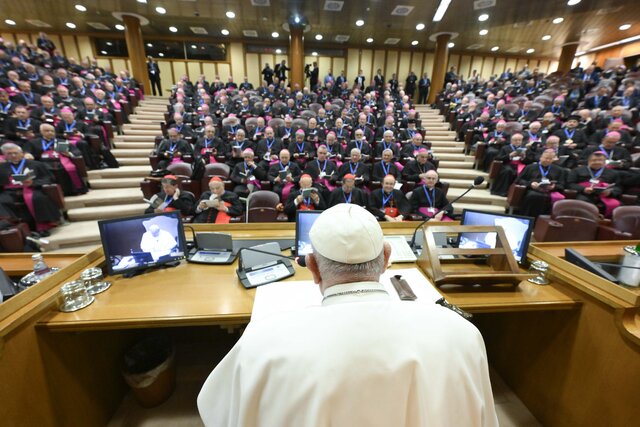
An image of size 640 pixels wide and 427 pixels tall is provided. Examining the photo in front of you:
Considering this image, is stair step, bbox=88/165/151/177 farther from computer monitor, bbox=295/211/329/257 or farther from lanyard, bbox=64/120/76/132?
computer monitor, bbox=295/211/329/257

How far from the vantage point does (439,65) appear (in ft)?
42.7

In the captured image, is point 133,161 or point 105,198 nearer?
point 105,198

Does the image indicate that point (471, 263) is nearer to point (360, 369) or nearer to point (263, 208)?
point (360, 369)

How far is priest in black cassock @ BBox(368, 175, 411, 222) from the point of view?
16.0ft

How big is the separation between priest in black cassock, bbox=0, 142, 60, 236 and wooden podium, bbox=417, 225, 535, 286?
17.6 ft

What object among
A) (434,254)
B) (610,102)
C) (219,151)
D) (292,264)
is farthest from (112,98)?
(610,102)

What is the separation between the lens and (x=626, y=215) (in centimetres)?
356

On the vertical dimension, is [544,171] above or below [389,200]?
above

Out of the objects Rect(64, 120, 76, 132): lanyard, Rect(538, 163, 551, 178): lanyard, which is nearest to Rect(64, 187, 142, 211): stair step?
Rect(64, 120, 76, 132): lanyard

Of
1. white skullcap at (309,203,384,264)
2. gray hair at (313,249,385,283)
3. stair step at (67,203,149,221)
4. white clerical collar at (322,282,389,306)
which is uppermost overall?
white skullcap at (309,203,384,264)

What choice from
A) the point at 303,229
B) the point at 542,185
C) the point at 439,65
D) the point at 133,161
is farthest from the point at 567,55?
the point at 133,161

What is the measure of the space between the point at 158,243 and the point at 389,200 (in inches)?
157

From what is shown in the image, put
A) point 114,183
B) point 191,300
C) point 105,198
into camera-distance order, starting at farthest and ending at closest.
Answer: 1. point 114,183
2. point 105,198
3. point 191,300

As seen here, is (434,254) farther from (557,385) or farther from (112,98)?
(112,98)
